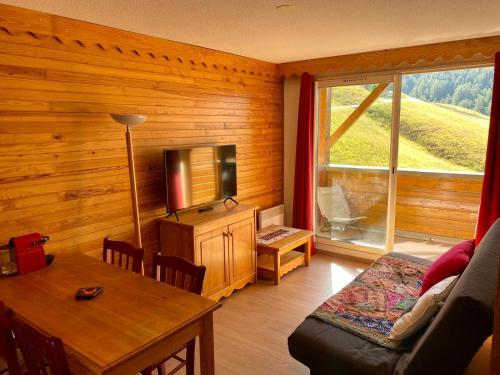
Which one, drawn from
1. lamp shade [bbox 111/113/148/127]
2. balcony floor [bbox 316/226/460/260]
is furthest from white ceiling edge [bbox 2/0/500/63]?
balcony floor [bbox 316/226/460/260]

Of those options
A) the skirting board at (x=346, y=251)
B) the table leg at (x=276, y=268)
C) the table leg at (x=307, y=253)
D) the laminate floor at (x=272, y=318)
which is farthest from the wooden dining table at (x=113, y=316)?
the skirting board at (x=346, y=251)

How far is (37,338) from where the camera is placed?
1.34 m

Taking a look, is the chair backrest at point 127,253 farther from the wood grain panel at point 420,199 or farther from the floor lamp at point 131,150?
the wood grain panel at point 420,199

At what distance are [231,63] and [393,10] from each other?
1833mm

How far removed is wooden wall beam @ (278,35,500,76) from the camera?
3.41 m

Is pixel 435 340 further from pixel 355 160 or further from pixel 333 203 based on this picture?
pixel 333 203

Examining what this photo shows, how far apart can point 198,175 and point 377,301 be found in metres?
1.86

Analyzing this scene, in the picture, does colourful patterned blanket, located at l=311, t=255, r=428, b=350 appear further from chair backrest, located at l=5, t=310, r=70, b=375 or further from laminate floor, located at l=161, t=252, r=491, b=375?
chair backrest, located at l=5, t=310, r=70, b=375

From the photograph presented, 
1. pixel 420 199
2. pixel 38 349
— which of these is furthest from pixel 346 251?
pixel 38 349

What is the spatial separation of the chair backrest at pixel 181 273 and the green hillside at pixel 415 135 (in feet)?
9.80

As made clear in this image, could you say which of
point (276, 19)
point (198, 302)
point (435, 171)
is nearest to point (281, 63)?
point (276, 19)

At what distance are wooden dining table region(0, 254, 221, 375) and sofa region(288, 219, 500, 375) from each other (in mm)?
605

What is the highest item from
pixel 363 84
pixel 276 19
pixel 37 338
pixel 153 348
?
pixel 276 19

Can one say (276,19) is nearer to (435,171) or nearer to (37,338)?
(37,338)
